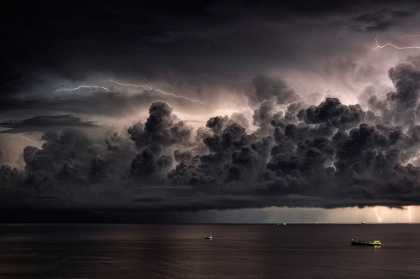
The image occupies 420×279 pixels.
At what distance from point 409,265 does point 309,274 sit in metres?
42.3

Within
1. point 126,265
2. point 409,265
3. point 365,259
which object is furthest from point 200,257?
point 409,265

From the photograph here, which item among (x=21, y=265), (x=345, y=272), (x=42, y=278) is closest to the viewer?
(x=42, y=278)

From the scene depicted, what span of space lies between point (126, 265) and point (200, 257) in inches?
1592

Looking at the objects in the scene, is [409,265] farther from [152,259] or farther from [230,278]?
[152,259]

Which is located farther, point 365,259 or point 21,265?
point 365,259

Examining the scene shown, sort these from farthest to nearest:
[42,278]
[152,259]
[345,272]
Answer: [152,259] < [345,272] < [42,278]

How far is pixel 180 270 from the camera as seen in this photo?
5994 inches

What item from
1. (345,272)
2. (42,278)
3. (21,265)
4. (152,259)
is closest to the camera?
(42,278)

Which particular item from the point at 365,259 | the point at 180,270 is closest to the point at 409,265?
the point at 365,259

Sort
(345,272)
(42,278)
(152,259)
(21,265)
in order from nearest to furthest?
(42,278) → (345,272) → (21,265) → (152,259)

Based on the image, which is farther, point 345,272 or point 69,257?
point 69,257

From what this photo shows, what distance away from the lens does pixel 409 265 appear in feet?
539

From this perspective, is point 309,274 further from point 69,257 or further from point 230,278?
point 69,257

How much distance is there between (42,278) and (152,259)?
5814 cm
